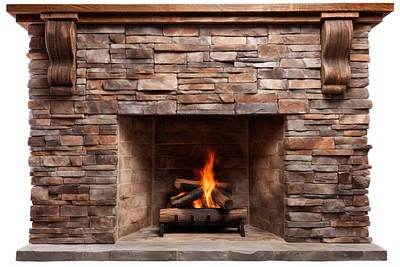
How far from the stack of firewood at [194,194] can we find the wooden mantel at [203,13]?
148 cm

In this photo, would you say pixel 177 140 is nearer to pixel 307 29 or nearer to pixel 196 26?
pixel 196 26

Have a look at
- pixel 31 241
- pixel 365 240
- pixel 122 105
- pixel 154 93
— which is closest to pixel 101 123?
pixel 122 105

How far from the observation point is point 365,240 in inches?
170

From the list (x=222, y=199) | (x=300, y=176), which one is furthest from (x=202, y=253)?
(x=300, y=176)

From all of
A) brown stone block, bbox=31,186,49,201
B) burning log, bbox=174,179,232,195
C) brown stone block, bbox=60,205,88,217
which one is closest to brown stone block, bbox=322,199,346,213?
burning log, bbox=174,179,232,195

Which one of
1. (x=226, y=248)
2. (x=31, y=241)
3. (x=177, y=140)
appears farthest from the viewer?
(x=177, y=140)

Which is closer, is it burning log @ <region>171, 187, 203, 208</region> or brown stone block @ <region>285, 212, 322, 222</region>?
brown stone block @ <region>285, 212, 322, 222</region>

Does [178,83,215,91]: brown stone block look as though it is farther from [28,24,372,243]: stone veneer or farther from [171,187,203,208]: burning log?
[171,187,203,208]: burning log

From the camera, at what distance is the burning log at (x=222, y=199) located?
4.62 metres

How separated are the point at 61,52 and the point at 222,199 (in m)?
1.80

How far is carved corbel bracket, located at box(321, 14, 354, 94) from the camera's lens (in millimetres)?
4219

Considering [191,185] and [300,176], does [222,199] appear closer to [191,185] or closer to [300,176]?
[191,185]

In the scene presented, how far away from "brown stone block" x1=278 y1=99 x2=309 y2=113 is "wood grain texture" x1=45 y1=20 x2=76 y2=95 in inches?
65.3

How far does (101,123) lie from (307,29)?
5.96 ft
